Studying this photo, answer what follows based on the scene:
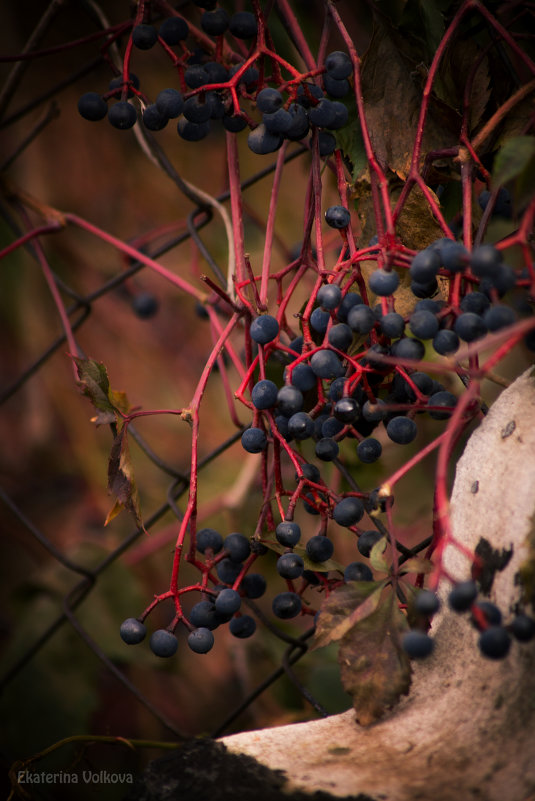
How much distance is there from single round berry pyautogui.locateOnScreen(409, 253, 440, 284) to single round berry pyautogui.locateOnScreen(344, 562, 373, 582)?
28 centimetres

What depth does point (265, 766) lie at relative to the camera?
24.0 inches

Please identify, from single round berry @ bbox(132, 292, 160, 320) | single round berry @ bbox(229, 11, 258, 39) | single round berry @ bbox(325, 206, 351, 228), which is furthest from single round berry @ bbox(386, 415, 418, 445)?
single round berry @ bbox(132, 292, 160, 320)

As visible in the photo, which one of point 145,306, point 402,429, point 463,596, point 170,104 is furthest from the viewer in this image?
point 145,306

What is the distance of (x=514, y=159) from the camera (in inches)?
21.1

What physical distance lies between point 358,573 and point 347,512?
0.06 metres

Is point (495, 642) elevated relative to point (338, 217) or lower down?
lower down

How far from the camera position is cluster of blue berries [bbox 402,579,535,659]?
0.46 m

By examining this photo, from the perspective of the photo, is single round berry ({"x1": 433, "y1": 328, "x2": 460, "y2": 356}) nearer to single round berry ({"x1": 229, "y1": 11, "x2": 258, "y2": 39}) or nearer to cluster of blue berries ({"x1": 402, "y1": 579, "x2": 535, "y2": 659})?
cluster of blue berries ({"x1": 402, "y1": 579, "x2": 535, "y2": 659})

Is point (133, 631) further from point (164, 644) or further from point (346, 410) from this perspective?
point (346, 410)

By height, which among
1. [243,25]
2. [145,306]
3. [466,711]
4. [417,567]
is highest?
[145,306]

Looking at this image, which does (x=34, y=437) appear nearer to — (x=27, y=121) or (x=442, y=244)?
(x=27, y=121)

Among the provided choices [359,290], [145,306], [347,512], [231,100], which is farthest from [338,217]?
[145,306]

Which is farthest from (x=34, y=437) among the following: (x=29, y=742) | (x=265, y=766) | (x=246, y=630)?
(x=265, y=766)

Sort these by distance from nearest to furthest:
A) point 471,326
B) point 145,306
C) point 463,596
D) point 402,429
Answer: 1. point 463,596
2. point 471,326
3. point 402,429
4. point 145,306
